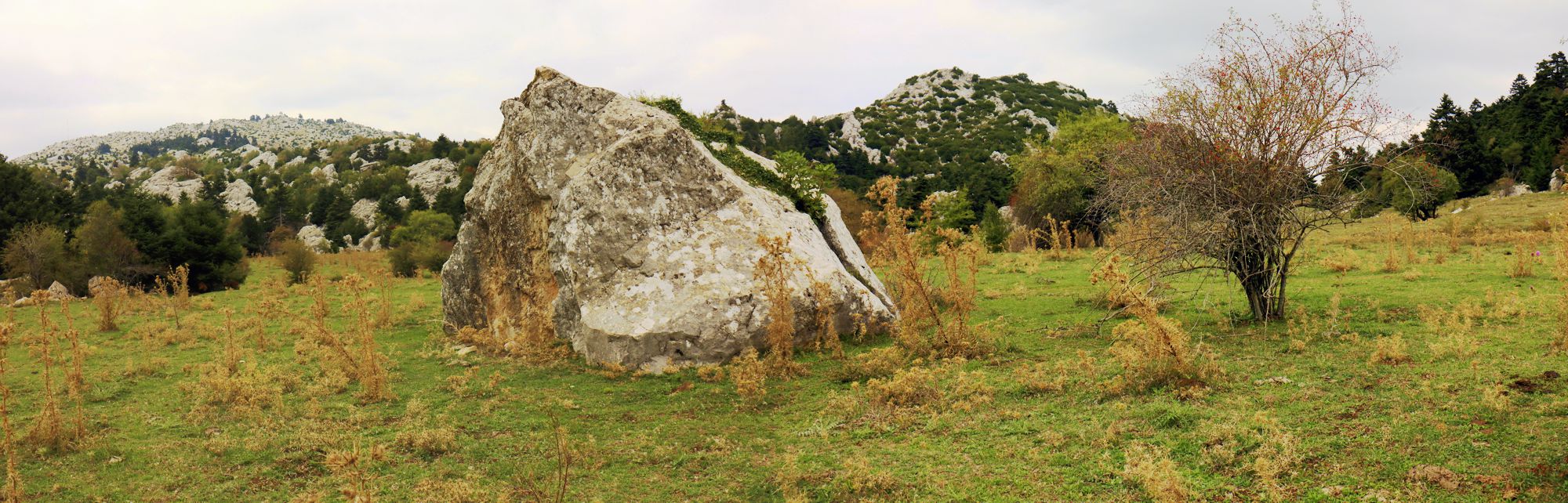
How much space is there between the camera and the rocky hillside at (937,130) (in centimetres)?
6381

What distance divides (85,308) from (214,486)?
21048 mm

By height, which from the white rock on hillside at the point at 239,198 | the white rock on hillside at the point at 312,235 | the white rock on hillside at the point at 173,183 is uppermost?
the white rock on hillside at the point at 173,183

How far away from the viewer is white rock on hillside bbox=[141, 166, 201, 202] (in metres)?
80.3

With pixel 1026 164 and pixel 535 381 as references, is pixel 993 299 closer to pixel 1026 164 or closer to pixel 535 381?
pixel 535 381

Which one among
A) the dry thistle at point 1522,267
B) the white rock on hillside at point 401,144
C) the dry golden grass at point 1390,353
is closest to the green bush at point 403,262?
the dry golden grass at point 1390,353

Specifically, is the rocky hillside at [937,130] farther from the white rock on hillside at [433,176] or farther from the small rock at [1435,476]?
the small rock at [1435,476]

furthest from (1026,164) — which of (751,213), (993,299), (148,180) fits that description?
(148,180)

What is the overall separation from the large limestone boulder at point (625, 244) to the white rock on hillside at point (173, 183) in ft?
256

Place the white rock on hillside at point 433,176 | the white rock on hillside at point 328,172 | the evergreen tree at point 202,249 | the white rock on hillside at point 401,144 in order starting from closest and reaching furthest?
the evergreen tree at point 202,249
the white rock on hillside at point 433,176
the white rock on hillside at point 328,172
the white rock on hillside at point 401,144

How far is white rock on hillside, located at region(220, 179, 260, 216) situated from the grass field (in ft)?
222

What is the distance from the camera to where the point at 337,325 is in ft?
61.6

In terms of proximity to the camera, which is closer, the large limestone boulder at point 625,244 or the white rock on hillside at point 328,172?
the large limestone boulder at point 625,244

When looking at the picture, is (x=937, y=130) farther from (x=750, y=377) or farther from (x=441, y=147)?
(x=750, y=377)

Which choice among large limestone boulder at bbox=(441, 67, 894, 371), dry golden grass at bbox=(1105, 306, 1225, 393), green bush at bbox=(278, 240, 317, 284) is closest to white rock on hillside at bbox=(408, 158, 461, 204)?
green bush at bbox=(278, 240, 317, 284)
